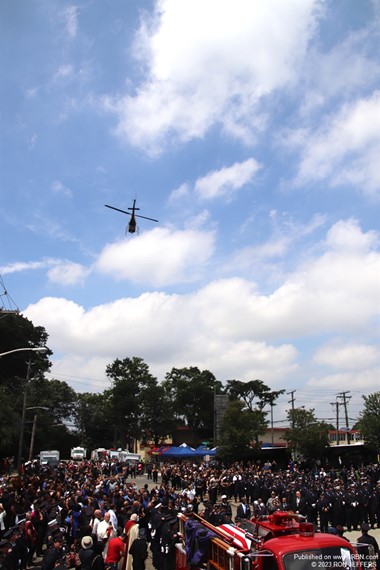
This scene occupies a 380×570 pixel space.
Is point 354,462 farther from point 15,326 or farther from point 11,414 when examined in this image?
point 15,326

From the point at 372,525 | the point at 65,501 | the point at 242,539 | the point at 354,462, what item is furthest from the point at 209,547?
the point at 354,462

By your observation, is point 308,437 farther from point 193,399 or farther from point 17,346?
point 193,399

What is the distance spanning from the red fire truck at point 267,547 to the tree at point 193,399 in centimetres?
7501

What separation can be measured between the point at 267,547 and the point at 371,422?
125 ft

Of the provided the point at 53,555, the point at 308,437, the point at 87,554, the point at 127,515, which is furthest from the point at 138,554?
the point at 308,437

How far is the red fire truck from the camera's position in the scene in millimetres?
7684

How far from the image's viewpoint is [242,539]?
33.2 feet

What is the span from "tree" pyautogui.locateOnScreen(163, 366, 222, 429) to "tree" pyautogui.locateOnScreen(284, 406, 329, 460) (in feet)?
144

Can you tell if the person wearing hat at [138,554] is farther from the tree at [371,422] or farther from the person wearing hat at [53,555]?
the tree at [371,422]

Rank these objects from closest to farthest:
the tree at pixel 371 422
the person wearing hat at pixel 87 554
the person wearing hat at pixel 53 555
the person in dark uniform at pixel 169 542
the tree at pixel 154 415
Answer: the person wearing hat at pixel 87 554 → the person wearing hat at pixel 53 555 → the person in dark uniform at pixel 169 542 → the tree at pixel 371 422 → the tree at pixel 154 415

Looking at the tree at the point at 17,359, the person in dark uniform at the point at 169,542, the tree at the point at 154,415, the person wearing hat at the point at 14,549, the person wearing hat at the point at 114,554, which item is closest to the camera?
the person wearing hat at the point at 114,554

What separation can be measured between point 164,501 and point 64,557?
469cm

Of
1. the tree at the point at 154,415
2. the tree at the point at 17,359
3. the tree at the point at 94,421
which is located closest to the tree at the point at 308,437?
the tree at the point at 17,359

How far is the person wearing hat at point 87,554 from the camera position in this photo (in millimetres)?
10195
